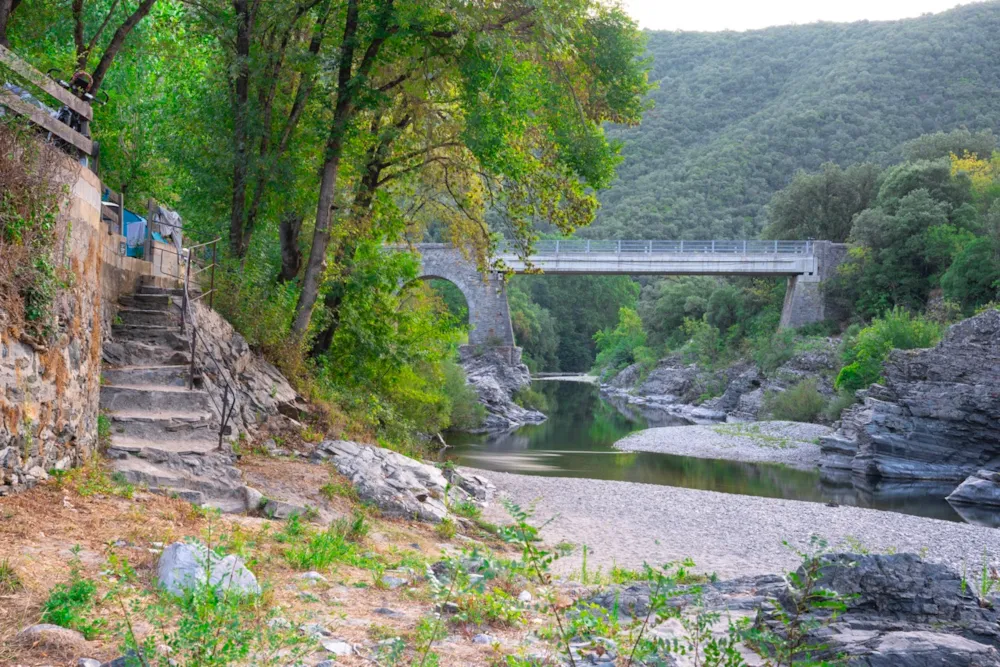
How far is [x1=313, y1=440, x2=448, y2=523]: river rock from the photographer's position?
10086 mm

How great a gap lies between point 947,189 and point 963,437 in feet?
65.8

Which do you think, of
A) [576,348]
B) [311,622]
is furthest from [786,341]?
[576,348]

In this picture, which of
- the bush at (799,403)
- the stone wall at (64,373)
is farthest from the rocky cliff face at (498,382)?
the stone wall at (64,373)

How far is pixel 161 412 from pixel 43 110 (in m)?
3.55

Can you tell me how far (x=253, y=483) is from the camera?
29.2ft

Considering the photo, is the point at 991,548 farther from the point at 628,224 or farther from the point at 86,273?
the point at 628,224

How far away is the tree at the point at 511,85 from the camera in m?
11.9

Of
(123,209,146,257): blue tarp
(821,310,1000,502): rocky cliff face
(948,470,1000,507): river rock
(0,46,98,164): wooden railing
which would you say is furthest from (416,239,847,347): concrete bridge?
(0,46,98,164): wooden railing

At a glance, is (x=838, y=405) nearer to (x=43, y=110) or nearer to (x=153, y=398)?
(x=153, y=398)

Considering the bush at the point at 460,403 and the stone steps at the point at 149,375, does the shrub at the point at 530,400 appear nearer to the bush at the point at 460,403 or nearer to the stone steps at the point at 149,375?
the bush at the point at 460,403

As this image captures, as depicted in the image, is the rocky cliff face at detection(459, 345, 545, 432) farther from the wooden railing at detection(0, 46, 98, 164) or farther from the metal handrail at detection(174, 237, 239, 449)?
the wooden railing at detection(0, 46, 98, 164)

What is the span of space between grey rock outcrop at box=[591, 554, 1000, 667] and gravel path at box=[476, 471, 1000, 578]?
11.5 ft

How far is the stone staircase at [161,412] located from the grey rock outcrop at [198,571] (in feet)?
8.50

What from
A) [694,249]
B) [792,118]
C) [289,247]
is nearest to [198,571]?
[289,247]
